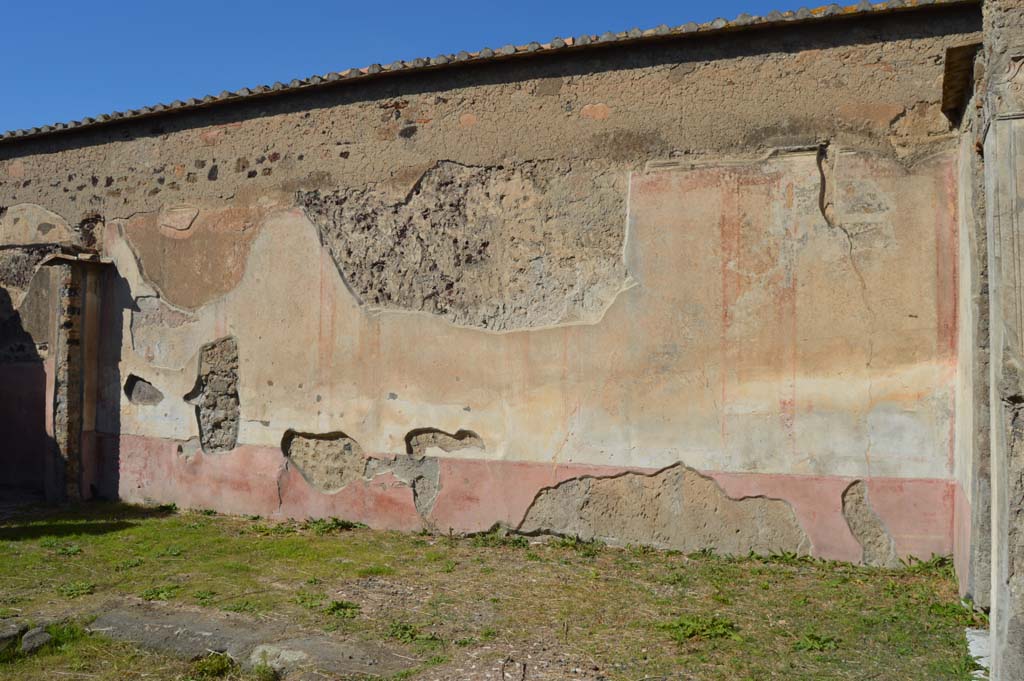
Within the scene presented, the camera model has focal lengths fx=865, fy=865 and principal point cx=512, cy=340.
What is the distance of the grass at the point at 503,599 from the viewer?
12.9 feet

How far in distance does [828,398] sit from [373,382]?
3.37m

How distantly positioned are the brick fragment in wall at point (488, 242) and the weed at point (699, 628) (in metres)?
2.33

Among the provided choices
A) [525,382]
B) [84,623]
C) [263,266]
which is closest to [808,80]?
[525,382]

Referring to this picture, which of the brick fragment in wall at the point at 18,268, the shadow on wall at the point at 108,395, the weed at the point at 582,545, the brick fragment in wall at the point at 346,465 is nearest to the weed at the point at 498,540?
the weed at the point at 582,545

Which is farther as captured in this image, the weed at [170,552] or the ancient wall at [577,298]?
the weed at [170,552]

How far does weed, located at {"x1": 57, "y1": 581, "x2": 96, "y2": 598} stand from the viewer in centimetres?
506

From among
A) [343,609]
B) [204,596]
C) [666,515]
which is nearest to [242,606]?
[204,596]

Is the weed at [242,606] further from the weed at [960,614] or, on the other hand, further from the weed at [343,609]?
the weed at [960,614]

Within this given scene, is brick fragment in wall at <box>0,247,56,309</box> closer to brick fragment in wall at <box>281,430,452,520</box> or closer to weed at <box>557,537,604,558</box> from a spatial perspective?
brick fragment in wall at <box>281,430,452,520</box>

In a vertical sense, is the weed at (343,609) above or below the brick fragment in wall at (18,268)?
below

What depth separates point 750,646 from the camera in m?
4.06

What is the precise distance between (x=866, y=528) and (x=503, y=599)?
91.7 inches

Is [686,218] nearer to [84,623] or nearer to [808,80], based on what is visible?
[808,80]

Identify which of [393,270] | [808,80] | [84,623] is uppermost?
[808,80]
